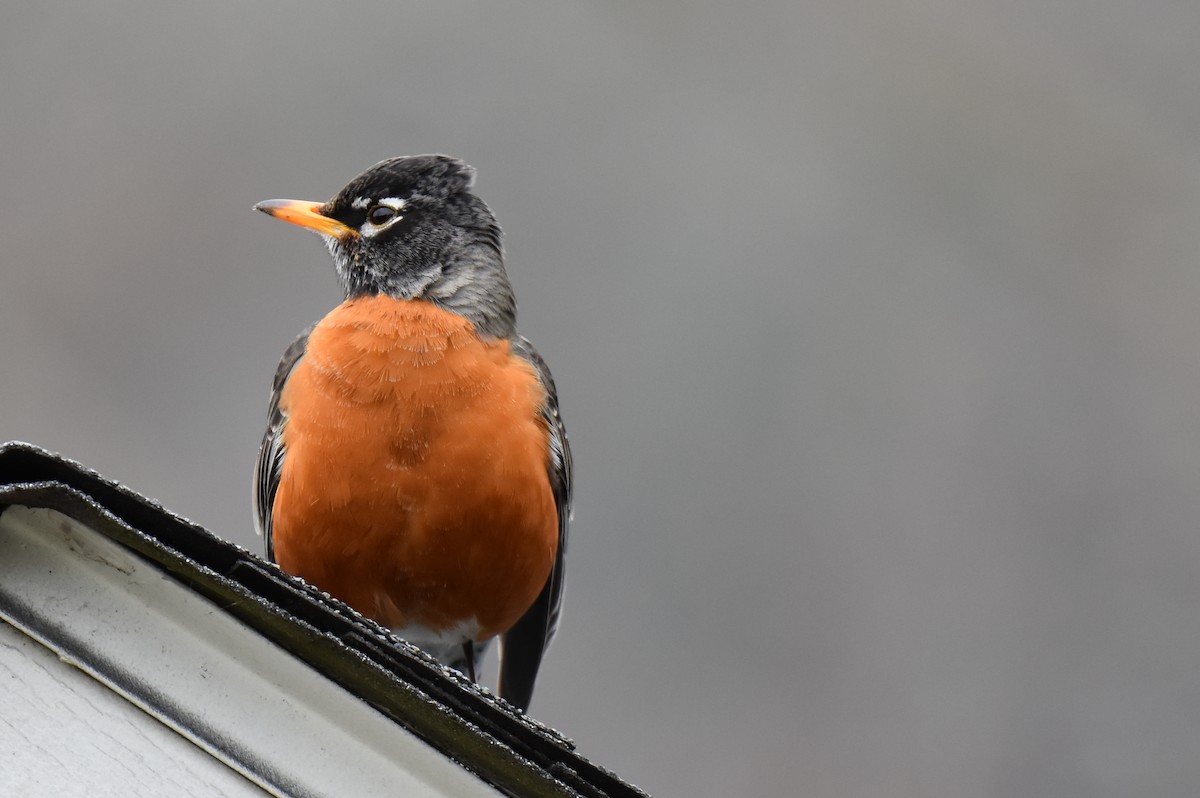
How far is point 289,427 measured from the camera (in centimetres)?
332

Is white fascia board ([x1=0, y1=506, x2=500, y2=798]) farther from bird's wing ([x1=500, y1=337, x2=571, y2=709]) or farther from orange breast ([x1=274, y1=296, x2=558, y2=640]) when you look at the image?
bird's wing ([x1=500, y1=337, x2=571, y2=709])

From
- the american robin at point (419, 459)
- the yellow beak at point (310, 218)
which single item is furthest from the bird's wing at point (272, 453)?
the yellow beak at point (310, 218)

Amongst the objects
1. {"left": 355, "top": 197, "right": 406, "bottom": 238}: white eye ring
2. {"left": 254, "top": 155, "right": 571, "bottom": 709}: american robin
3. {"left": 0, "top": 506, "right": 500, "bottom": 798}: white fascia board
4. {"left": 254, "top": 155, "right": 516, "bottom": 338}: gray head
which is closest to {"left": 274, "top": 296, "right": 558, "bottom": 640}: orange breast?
{"left": 254, "top": 155, "right": 571, "bottom": 709}: american robin

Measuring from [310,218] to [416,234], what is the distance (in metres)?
0.29

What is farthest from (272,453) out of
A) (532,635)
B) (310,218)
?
(532,635)

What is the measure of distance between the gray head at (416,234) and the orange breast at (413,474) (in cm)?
29

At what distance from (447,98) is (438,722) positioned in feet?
25.2

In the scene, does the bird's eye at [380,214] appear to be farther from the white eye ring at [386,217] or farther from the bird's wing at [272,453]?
the bird's wing at [272,453]

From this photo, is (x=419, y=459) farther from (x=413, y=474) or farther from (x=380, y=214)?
(x=380, y=214)

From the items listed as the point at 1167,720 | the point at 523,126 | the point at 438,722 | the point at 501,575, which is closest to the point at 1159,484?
the point at 1167,720

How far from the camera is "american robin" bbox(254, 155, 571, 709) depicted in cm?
319

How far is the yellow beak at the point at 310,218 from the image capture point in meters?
3.96

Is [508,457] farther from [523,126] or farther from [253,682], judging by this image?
[523,126]

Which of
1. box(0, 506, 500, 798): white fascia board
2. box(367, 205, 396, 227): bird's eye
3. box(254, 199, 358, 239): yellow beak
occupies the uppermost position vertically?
box(367, 205, 396, 227): bird's eye
